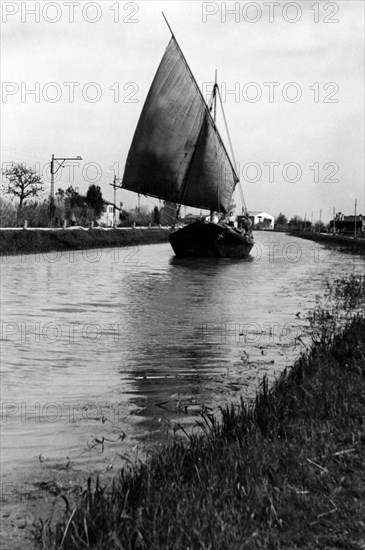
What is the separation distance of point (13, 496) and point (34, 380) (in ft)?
12.7

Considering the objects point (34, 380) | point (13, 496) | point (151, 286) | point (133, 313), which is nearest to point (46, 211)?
point (151, 286)

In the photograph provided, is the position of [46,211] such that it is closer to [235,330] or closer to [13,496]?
[235,330]

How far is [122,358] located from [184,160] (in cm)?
3105

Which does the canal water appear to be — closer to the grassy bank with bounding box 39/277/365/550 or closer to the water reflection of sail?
the water reflection of sail

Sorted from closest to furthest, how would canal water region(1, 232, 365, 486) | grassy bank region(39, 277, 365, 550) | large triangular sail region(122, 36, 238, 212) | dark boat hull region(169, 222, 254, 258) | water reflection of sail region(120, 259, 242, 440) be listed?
grassy bank region(39, 277, 365, 550) < canal water region(1, 232, 365, 486) < water reflection of sail region(120, 259, 242, 440) < large triangular sail region(122, 36, 238, 212) < dark boat hull region(169, 222, 254, 258)

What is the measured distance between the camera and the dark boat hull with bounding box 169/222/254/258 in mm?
43031

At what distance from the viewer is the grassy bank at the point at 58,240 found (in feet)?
130

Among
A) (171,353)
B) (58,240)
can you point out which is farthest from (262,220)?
(171,353)

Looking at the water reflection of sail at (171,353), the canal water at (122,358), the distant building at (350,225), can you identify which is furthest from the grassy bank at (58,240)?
the distant building at (350,225)

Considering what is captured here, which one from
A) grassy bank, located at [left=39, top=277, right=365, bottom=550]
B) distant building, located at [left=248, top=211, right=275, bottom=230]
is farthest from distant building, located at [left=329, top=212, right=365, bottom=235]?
grassy bank, located at [left=39, top=277, right=365, bottom=550]

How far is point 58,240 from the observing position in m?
46.0

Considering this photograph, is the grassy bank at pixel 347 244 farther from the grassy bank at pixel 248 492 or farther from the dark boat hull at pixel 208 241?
the grassy bank at pixel 248 492

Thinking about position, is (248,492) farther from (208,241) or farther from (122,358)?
(208,241)

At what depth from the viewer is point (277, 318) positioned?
1525 cm
